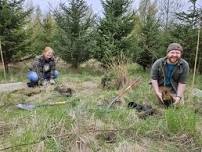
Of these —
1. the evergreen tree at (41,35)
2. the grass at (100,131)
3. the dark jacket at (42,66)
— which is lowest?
the grass at (100,131)

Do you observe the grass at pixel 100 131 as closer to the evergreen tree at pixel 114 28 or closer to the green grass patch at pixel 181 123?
the green grass patch at pixel 181 123

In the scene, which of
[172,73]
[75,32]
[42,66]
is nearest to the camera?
[172,73]

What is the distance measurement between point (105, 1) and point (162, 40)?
90.3 inches

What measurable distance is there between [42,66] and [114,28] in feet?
16.9

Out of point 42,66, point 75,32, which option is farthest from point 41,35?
point 42,66

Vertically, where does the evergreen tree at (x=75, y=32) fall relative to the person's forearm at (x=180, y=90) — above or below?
above

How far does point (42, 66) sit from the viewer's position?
27.0ft

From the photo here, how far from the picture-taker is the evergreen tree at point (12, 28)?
1221 centimetres

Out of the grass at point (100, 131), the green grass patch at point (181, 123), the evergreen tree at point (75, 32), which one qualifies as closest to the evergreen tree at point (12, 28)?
the evergreen tree at point (75, 32)


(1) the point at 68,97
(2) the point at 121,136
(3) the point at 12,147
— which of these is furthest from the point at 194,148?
(1) the point at 68,97

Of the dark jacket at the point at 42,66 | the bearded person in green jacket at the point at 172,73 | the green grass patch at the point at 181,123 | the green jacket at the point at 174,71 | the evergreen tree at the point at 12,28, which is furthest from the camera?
the evergreen tree at the point at 12,28

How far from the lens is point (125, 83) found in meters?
7.74

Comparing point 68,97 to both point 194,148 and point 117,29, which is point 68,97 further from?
point 117,29

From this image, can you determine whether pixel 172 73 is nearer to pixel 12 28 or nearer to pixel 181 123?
pixel 181 123
